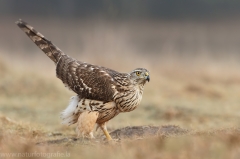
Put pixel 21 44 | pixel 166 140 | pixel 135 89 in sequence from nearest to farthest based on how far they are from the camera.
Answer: pixel 166 140 < pixel 135 89 < pixel 21 44

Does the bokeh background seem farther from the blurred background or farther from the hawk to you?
the hawk

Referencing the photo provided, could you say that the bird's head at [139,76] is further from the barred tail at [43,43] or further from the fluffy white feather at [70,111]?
the barred tail at [43,43]

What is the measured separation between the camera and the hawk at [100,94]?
30.7 feet

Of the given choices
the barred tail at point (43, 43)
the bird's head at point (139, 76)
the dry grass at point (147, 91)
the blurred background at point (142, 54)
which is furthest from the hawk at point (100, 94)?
the blurred background at point (142, 54)

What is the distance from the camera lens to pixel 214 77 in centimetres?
2275

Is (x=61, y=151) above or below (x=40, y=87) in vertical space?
below

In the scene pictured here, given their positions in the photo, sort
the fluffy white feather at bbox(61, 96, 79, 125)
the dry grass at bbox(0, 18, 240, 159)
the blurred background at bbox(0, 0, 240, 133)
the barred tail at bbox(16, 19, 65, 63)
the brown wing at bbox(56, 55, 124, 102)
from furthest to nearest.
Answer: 1. the blurred background at bbox(0, 0, 240, 133)
2. the barred tail at bbox(16, 19, 65, 63)
3. the fluffy white feather at bbox(61, 96, 79, 125)
4. the brown wing at bbox(56, 55, 124, 102)
5. the dry grass at bbox(0, 18, 240, 159)

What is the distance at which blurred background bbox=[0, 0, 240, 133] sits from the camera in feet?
50.9

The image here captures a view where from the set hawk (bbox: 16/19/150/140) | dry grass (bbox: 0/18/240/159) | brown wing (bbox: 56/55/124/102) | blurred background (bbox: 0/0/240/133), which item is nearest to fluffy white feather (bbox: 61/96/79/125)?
hawk (bbox: 16/19/150/140)

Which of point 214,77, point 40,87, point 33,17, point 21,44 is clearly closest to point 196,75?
point 214,77

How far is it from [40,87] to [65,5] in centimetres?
1641

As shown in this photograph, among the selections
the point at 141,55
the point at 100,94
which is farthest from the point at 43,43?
the point at 141,55

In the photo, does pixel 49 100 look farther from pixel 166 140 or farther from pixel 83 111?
pixel 166 140

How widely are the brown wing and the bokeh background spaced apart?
114 centimetres
